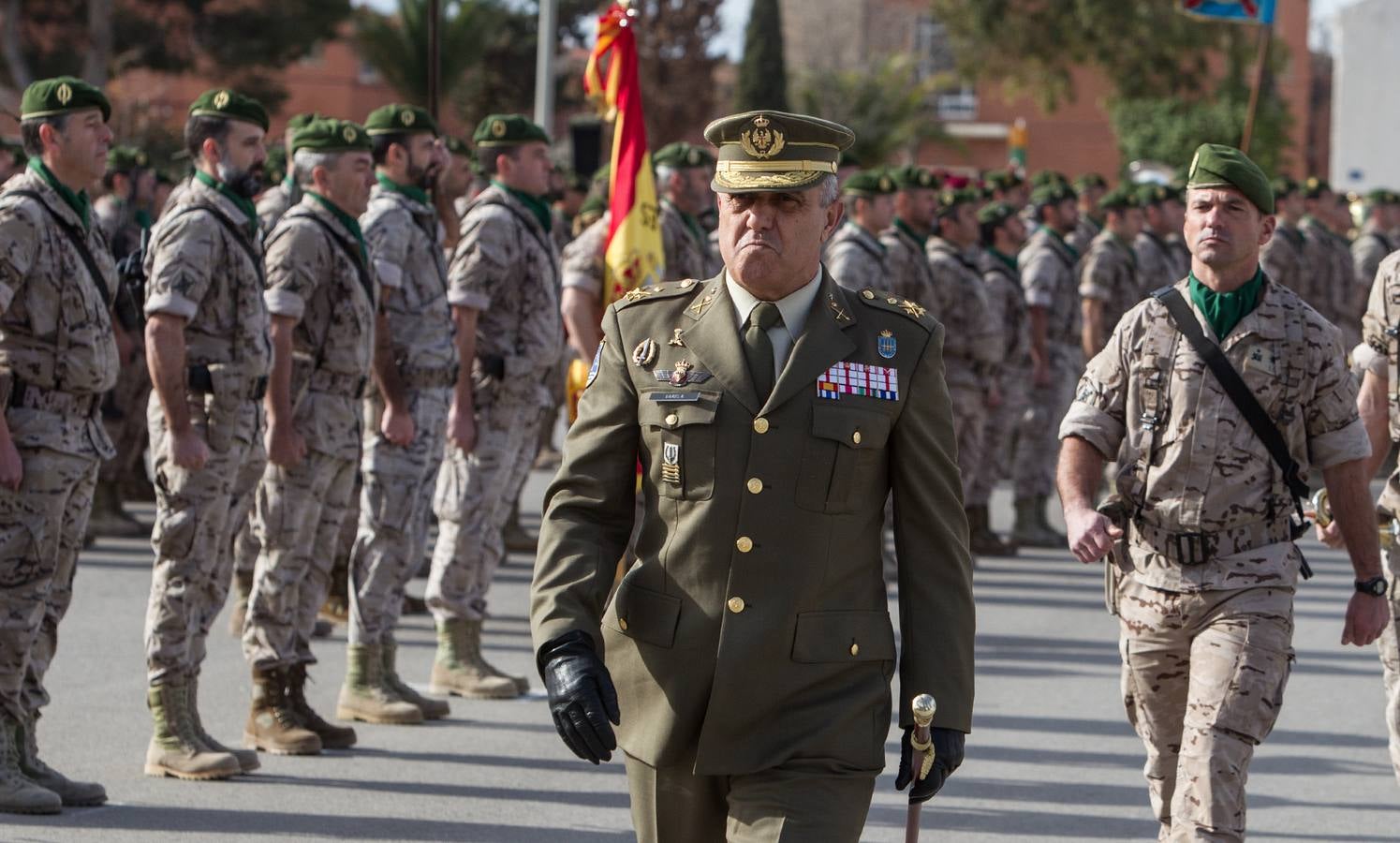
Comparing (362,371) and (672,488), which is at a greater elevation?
(672,488)

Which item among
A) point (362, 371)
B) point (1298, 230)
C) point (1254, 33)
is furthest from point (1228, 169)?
point (1254, 33)

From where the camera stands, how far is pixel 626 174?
1120cm

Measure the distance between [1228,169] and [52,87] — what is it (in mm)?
3890

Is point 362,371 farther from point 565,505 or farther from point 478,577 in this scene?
point 565,505

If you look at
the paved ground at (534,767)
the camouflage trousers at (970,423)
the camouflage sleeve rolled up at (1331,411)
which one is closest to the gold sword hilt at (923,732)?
the camouflage sleeve rolled up at (1331,411)

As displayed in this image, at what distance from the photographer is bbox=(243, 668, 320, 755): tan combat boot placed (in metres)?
8.01

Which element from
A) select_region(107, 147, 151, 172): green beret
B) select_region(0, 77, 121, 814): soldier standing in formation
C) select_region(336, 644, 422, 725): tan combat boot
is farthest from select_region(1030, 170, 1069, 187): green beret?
select_region(0, 77, 121, 814): soldier standing in formation

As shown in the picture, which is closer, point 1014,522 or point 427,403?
point 427,403

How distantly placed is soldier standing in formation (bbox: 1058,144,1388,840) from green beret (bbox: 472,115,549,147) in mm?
3947

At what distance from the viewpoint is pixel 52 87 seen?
23.4 ft

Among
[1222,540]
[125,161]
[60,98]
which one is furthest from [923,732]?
[125,161]

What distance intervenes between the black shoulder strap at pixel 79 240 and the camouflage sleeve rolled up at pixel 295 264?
2.81 feet

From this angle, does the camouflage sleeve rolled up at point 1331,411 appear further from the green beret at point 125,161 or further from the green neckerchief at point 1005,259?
the green beret at point 125,161

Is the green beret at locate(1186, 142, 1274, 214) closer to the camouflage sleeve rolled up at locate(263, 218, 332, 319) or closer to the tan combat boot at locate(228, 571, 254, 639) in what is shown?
the camouflage sleeve rolled up at locate(263, 218, 332, 319)
